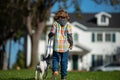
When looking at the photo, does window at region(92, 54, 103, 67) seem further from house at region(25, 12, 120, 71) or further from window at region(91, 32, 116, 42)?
window at region(91, 32, 116, 42)

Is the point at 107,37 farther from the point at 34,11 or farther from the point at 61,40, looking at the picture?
the point at 61,40

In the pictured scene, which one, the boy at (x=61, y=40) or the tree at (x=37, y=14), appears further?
the tree at (x=37, y=14)

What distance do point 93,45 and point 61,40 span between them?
50.2 meters

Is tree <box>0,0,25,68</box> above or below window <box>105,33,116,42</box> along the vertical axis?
above

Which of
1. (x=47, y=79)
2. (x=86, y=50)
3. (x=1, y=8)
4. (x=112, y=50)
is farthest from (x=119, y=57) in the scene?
(x=47, y=79)

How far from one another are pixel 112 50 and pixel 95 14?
7.81 m

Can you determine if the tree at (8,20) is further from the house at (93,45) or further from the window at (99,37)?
the window at (99,37)

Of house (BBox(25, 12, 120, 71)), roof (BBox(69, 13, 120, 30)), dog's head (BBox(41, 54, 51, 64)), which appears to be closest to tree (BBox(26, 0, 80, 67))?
house (BBox(25, 12, 120, 71))

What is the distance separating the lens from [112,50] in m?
62.4

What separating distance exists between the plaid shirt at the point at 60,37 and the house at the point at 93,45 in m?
47.4

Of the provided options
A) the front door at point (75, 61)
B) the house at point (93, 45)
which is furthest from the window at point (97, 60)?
the front door at point (75, 61)

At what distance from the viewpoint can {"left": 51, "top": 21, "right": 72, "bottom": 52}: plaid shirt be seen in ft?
40.4

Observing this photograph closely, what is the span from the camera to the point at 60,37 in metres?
12.4

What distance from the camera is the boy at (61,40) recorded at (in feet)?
40.3
